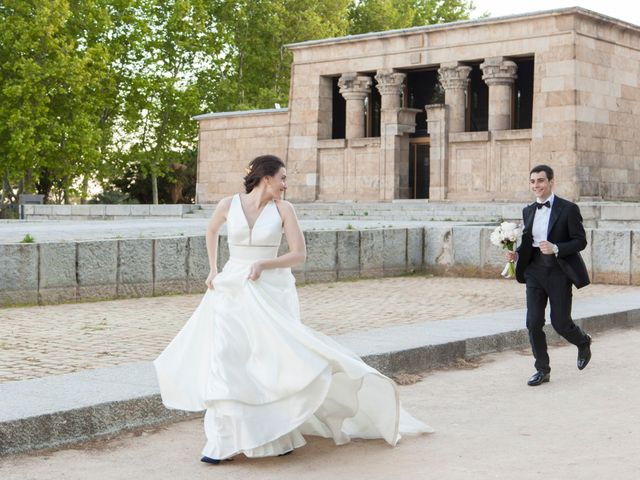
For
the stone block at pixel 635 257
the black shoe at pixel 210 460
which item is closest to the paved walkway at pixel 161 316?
the stone block at pixel 635 257

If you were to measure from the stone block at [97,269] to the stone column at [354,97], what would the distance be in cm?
2569

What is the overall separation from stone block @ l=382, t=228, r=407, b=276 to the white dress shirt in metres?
10.6

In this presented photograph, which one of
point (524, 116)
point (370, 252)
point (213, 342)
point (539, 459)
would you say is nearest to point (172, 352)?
point (213, 342)

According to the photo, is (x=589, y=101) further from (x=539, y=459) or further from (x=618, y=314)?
(x=539, y=459)

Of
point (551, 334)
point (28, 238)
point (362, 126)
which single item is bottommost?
point (551, 334)

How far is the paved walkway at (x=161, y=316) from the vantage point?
31.3 ft

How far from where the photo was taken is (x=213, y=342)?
623cm

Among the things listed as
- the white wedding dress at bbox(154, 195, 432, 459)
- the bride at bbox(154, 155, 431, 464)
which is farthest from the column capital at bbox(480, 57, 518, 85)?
the white wedding dress at bbox(154, 195, 432, 459)

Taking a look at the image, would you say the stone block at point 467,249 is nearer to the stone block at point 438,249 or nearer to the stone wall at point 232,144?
the stone block at point 438,249

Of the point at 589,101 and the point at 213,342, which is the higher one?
the point at 589,101

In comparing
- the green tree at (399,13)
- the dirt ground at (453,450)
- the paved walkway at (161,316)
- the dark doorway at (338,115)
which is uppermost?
the green tree at (399,13)

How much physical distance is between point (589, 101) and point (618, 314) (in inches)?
852

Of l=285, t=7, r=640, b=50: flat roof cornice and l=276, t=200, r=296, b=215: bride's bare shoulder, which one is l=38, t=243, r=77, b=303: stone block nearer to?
l=276, t=200, r=296, b=215: bride's bare shoulder

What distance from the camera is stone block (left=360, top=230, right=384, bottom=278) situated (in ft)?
63.7
